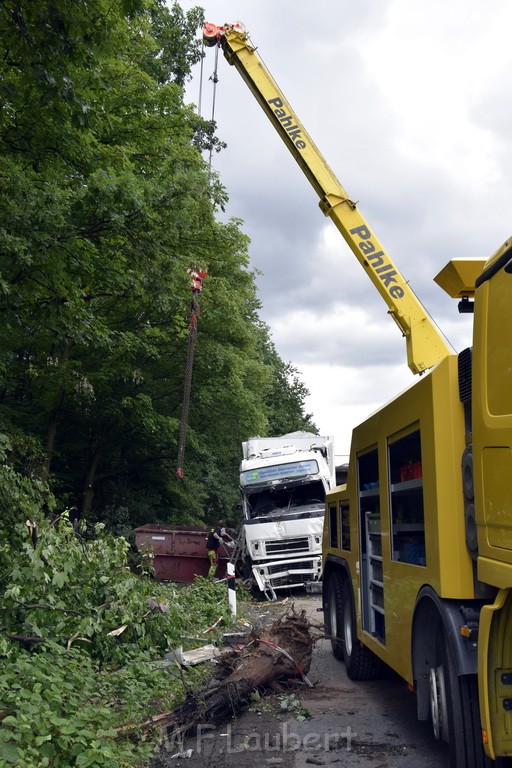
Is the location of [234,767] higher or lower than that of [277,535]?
lower

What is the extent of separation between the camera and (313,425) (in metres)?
58.6

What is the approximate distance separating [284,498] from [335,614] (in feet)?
25.9

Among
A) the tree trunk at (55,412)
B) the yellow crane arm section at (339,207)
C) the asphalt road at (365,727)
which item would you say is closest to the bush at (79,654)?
the asphalt road at (365,727)

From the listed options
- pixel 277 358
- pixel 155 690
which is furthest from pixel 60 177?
pixel 277 358

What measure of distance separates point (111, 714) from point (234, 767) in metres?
0.99

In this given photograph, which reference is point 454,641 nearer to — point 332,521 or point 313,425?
point 332,521

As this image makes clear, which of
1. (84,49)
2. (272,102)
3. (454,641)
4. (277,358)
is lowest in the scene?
(454,641)

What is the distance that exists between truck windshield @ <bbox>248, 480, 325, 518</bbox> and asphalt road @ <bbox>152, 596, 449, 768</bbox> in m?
9.05

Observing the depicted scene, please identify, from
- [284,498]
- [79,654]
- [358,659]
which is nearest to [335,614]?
[358,659]

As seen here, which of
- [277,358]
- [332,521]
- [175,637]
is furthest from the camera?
[277,358]

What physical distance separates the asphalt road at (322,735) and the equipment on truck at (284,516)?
8.24m

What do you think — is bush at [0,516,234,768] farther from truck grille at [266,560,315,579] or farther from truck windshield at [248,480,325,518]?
truck windshield at [248,480,325,518]

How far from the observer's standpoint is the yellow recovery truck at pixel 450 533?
13.1 ft

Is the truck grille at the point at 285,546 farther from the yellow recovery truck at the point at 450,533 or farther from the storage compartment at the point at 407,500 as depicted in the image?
the storage compartment at the point at 407,500
